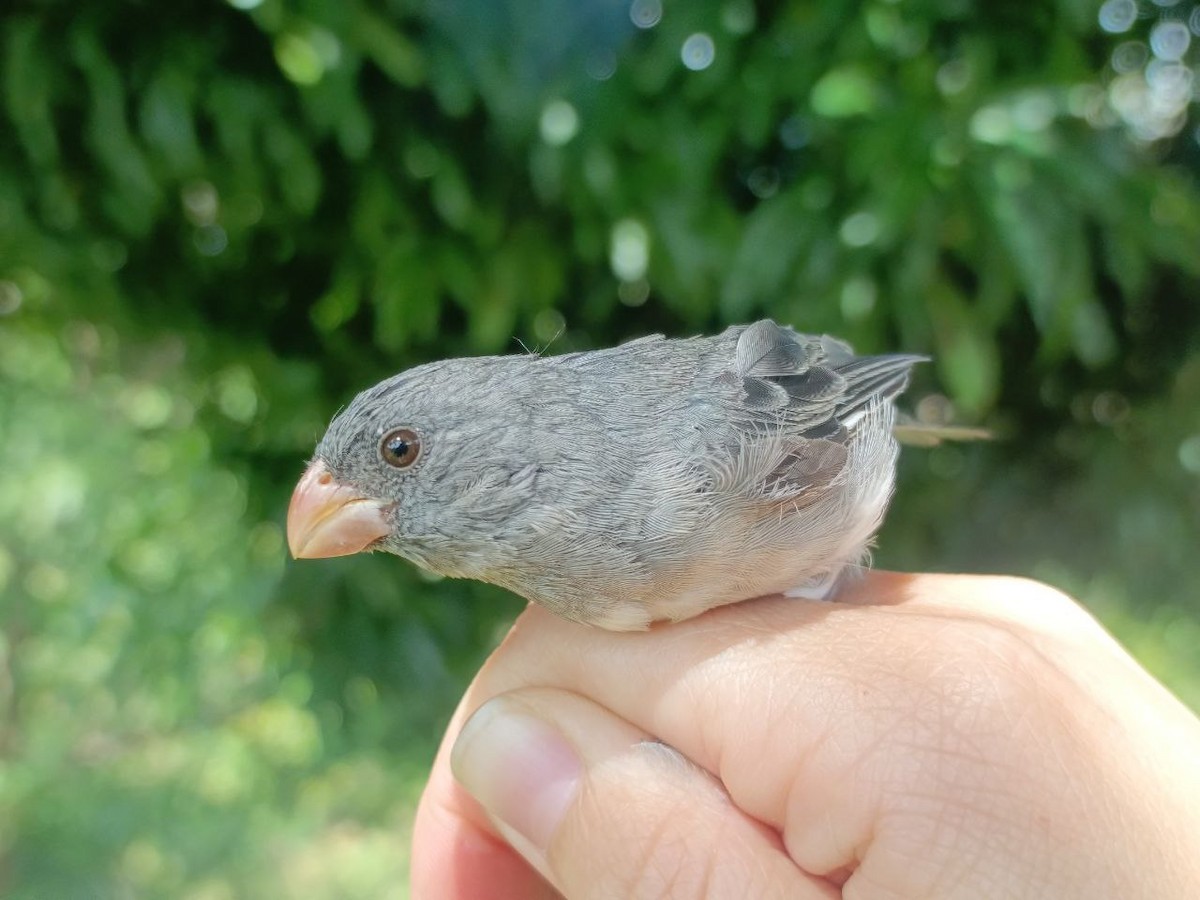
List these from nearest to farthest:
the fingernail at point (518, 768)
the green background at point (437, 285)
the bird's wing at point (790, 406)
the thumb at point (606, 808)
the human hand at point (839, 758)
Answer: the human hand at point (839, 758) → the thumb at point (606, 808) → the fingernail at point (518, 768) → the bird's wing at point (790, 406) → the green background at point (437, 285)

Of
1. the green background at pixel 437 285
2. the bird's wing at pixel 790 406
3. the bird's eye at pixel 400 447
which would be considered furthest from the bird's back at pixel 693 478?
the green background at pixel 437 285

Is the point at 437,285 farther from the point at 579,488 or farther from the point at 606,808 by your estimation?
the point at 606,808

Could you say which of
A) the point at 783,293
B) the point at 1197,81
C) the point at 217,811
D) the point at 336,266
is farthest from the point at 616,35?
the point at 217,811

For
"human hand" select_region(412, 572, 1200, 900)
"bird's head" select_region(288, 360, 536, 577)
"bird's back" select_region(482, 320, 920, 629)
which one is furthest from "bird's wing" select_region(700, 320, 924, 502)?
"bird's head" select_region(288, 360, 536, 577)

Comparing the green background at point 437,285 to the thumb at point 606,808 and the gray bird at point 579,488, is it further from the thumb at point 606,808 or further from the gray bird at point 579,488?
A: the thumb at point 606,808

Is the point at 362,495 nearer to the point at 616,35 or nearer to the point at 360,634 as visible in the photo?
the point at 360,634

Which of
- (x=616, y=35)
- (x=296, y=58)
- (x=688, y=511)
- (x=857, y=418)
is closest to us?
(x=688, y=511)
